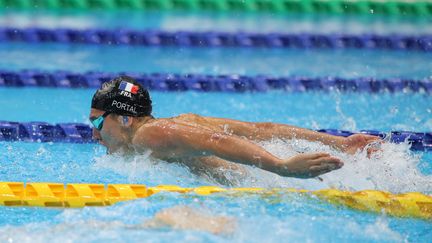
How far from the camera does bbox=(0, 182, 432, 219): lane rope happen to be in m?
3.64

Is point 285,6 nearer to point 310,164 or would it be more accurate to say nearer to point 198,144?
point 198,144

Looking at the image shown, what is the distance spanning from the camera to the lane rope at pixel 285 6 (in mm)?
8422

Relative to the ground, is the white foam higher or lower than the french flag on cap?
lower

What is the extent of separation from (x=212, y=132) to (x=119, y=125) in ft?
1.62

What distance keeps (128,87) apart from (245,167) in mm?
671

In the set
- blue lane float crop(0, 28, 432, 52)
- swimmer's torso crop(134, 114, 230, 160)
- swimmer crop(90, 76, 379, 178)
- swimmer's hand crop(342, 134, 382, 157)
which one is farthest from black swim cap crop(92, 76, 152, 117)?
blue lane float crop(0, 28, 432, 52)

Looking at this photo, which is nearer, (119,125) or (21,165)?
(119,125)

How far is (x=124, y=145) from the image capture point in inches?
151

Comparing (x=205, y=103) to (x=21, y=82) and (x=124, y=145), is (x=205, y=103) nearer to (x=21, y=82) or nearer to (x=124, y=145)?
(x=21, y=82)

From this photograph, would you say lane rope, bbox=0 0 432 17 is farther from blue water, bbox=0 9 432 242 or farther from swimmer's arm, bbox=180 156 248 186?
swimmer's arm, bbox=180 156 248 186

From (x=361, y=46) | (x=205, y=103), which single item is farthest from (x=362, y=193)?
(x=361, y=46)

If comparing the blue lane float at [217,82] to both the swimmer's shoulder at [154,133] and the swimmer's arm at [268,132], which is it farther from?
the swimmer's shoulder at [154,133]

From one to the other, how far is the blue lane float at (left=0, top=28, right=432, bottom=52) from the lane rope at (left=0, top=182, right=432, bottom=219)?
136 inches

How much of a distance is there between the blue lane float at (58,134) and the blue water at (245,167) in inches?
2.5
